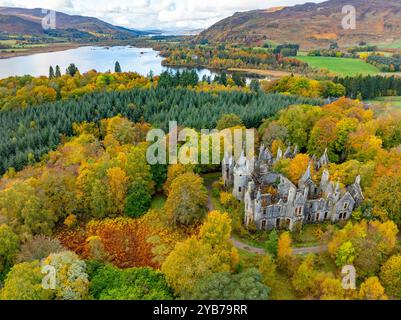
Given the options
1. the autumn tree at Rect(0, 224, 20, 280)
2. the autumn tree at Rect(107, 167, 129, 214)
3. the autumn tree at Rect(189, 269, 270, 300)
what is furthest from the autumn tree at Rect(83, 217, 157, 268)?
the autumn tree at Rect(189, 269, 270, 300)

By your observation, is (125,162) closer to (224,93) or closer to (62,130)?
(62,130)

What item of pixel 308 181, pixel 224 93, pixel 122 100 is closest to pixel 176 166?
pixel 308 181

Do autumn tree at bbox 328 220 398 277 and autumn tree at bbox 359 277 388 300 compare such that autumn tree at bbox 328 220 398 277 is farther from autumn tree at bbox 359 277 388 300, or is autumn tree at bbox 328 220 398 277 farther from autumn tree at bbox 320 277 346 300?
autumn tree at bbox 320 277 346 300

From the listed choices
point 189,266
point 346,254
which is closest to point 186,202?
point 189,266

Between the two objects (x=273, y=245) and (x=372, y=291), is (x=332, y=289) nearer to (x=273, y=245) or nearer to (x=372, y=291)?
(x=372, y=291)

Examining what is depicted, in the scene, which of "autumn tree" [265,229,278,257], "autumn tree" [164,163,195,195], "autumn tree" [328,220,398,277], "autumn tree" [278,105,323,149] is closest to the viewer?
"autumn tree" [328,220,398,277]

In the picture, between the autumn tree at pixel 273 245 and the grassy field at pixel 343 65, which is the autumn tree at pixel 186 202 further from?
the grassy field at pixel 343 65
